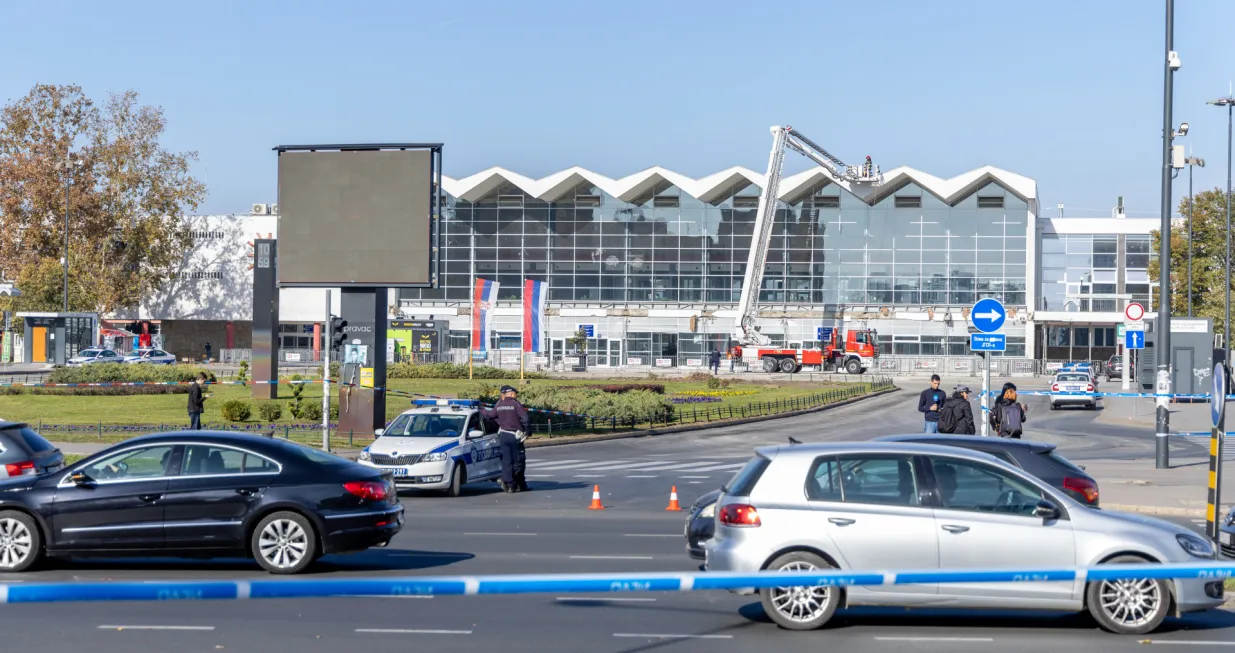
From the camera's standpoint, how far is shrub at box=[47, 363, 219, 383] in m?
53.0

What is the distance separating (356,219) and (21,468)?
1707 centimetres

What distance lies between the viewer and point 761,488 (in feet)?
33.2

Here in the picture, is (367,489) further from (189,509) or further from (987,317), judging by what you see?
(987,317)

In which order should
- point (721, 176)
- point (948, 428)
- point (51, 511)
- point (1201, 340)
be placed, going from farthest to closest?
point (721, 176)
point (1201, 340)
point (948, 428)
point (51, 511)

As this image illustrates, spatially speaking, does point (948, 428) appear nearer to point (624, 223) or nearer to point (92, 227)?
point (624, 223)

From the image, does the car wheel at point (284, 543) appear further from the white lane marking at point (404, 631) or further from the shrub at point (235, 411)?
the shrub at point (235, 411)

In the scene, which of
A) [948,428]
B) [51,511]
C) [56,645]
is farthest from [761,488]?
[948,428]

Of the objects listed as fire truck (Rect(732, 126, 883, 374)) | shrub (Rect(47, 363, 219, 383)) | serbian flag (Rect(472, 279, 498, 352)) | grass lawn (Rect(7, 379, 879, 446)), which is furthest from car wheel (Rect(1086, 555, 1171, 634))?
fire truck (Rect(732, 126, 883, 374))

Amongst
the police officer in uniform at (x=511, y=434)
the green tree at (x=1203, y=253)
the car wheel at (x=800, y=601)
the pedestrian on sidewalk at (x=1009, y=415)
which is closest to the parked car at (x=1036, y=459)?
the car wheel at (x=800, y=601)

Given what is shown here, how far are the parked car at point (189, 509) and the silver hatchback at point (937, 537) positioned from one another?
4.23m

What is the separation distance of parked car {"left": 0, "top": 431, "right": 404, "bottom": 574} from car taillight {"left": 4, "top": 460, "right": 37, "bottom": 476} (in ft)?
13.0

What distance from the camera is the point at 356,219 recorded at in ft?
108

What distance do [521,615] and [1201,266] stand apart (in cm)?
7222

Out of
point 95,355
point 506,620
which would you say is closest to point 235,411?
point 506,620
